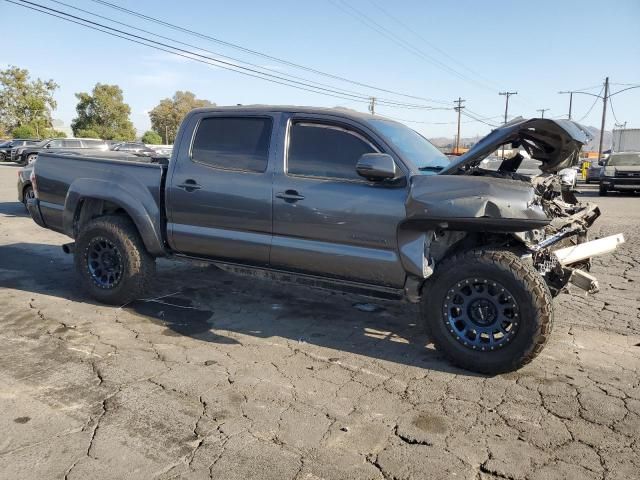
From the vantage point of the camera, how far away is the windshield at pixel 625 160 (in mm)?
19766

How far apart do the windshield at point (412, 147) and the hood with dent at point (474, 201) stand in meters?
0.41

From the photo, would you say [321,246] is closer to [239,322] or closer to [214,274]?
[239,322]

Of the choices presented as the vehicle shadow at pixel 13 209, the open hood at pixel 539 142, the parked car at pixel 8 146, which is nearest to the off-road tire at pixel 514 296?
the open hood at pixel 539 142

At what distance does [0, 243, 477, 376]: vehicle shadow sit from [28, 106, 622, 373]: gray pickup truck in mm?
451

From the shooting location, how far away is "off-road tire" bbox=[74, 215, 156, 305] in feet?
16.4

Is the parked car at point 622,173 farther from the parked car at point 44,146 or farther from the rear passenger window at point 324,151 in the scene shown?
the parked car at point 44,146

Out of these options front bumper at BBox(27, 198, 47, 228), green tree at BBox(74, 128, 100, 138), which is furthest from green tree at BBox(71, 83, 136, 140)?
front bumper at BBox(27, 198, 47, 228)

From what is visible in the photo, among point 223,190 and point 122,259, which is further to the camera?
point 122,259

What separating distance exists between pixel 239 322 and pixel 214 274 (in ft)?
6.19

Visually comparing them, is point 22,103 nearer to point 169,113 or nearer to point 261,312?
point 169,113

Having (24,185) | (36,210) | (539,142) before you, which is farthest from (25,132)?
(539,142)

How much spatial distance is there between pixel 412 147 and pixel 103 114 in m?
64.1

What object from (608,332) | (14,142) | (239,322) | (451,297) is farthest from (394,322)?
(14,142)

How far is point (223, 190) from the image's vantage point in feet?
15.0
